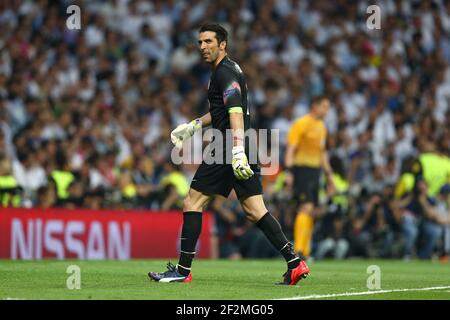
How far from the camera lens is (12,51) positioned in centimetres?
2020

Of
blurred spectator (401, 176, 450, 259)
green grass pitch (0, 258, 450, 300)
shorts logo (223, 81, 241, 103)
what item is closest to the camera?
green grass pitch (0, 258, 450, 300)

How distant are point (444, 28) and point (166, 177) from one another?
11.0m

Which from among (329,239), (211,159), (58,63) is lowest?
(329,239)

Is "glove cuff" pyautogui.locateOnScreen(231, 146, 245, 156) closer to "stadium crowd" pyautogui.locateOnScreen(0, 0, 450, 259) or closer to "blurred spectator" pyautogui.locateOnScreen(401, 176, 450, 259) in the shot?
"stadium crowd" pyautogui.locateOnScreen(0, 0, 450, 259)

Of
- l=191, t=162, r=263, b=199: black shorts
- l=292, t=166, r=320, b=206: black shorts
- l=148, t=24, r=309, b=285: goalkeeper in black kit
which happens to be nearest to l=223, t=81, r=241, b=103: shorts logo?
l=148, t=24, r=309, b=285: goalkeeper in black kit

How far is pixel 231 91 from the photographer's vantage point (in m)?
10.4

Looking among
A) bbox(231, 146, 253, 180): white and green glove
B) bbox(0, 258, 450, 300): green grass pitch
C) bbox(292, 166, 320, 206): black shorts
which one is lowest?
bbox(0, 258, 450, 300): green grass pitch

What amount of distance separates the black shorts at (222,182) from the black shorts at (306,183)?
18.7ft

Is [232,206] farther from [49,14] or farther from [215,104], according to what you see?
[215,104]

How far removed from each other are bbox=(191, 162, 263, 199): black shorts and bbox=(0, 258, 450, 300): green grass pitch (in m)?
0.91

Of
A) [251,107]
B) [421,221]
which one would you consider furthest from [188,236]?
[251,107]

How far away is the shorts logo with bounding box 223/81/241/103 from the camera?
33.9 feet
